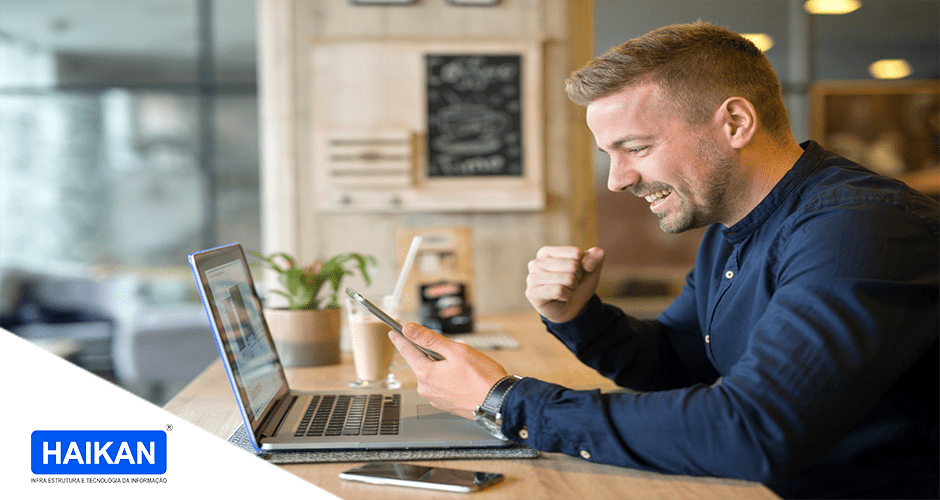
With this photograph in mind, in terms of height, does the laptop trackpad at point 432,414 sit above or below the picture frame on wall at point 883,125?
below

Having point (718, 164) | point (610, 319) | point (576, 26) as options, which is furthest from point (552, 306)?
point (576, 26)

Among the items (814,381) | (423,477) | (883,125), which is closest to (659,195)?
(814,381)

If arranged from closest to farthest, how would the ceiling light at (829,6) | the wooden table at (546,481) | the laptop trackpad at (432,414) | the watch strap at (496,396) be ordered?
the wooden table at (546,481) < the watch strap at (496,396) < the laptop trackpad at (432,414) < the ceiling light at (829,6)

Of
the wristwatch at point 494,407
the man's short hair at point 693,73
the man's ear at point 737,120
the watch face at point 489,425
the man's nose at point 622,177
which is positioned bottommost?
the watch face at point 489,425

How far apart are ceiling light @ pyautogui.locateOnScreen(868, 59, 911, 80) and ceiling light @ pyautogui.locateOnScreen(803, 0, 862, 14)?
38 cm

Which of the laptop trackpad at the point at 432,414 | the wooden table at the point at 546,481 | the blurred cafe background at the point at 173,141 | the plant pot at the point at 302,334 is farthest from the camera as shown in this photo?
the blurred cafe background at the point at 173,141

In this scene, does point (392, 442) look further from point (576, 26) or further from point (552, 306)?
point (576, 26)

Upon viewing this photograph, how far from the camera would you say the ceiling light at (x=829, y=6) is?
181 inches

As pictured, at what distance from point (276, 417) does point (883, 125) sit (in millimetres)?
4606

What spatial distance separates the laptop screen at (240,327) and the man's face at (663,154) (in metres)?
0.60

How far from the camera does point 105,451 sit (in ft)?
2.93

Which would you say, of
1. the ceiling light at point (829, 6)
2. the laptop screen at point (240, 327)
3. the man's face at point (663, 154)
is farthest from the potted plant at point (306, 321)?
the ceiling light at point (829, 6)

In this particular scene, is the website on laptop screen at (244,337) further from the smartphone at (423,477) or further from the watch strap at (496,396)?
the watch strap at (496,396)

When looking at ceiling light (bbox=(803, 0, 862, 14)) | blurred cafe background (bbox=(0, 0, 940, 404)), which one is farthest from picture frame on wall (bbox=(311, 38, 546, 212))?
ceiling light (bbox=(803, 0, 862, 14))
